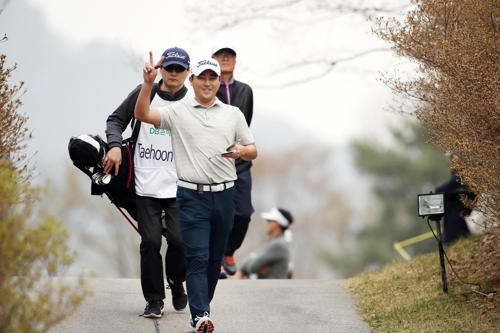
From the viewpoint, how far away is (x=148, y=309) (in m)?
7.11

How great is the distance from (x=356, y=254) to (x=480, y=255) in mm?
27514

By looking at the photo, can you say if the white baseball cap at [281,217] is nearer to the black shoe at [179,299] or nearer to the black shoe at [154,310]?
the black shoe at [179,299]

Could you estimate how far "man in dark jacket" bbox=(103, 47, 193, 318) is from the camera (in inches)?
275

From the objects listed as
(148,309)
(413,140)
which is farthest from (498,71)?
(413,140)

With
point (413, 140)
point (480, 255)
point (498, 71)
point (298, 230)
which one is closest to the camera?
point (498, 71)

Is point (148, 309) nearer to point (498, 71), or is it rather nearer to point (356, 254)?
point (498, 71)

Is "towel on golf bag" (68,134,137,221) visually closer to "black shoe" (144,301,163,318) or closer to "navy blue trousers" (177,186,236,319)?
"black shoe" (144,301,163,318)

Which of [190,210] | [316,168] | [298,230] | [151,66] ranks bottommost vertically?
[298,230]

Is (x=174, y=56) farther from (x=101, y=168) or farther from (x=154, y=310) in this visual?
(x=154, y=310)

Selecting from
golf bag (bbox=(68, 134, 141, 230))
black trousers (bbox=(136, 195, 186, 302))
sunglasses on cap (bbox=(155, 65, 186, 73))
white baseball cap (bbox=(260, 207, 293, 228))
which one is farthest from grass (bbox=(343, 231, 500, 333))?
white baseball cap (bbox=(260, 207, 293, 228))

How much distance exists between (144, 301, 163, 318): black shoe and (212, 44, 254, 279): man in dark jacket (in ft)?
7.75

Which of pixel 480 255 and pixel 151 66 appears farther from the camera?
pixel 480 255

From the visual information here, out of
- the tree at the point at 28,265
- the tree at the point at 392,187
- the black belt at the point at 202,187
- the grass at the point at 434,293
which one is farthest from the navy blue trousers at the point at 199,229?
the tree at the point at 392,187

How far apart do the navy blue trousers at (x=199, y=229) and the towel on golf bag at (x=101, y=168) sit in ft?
2.83
